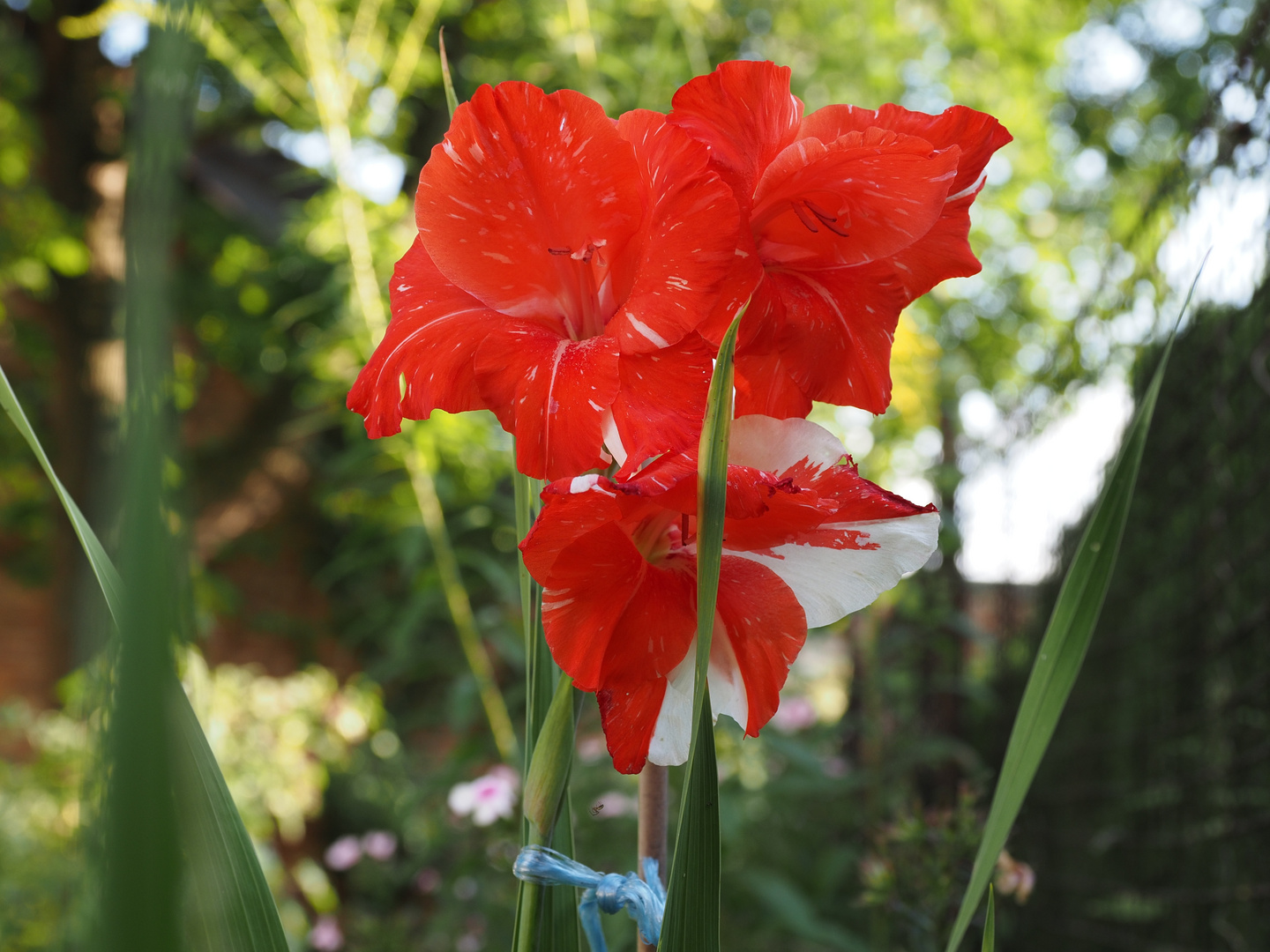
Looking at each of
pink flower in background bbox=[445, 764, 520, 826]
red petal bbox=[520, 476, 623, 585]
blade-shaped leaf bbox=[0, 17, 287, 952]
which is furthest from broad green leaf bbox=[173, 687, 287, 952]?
pink flower in background bbox=[445, 764, 520, 826]

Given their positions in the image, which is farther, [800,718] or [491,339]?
[800,718]

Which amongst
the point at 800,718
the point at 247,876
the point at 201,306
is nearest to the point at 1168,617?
the point at 800,718

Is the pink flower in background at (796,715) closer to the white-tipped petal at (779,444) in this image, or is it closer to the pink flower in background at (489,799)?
the pink flower in background at (489,799)

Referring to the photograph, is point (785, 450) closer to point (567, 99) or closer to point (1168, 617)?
point (567, 99)

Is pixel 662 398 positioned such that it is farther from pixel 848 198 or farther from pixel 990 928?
pixel 990 928

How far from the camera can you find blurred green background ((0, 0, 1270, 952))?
1.05 meters

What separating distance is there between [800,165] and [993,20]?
7.89ft

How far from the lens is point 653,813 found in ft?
1.03

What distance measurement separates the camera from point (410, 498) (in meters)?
1.45

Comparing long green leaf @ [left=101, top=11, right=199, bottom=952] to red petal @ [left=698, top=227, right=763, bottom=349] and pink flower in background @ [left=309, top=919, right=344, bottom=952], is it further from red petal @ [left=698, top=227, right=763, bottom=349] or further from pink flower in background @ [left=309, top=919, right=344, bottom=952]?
pink flower in background @ [left=309, top=919, right=344, bottom=952]

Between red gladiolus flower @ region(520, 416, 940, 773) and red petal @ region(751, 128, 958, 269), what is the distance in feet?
0.24

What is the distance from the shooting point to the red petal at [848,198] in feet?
0.97

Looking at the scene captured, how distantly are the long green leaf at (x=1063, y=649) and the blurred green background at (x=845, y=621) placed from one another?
0.89ft

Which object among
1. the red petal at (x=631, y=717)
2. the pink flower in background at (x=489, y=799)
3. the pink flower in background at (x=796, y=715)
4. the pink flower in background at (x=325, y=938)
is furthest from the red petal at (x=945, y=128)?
the pink flower in background at (x=325, y=938)
